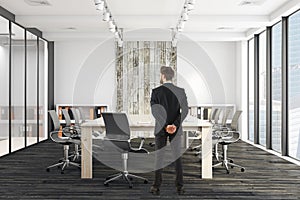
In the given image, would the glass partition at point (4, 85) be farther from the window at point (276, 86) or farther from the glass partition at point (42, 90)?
the window at point (276, 86)

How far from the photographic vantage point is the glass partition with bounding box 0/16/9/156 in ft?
27.0

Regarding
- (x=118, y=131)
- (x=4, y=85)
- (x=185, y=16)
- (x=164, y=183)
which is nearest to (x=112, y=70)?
(x=4, y=85)

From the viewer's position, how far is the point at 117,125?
5492 mm

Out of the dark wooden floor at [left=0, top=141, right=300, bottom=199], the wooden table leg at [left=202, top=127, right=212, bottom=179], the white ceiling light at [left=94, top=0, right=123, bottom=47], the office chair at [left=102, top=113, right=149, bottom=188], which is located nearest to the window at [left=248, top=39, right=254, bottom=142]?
the white ceiling light at [left=94, top=0, right=123, bottom=47]

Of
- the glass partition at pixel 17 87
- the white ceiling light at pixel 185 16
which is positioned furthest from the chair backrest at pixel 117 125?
the glass partition at pixel 17 87

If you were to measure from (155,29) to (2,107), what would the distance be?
4103mm

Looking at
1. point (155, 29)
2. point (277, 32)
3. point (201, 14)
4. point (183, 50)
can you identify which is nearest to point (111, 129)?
point (201, 14)

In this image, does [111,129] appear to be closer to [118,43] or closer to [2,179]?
[2,179]

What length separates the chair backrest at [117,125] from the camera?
17.9 ft

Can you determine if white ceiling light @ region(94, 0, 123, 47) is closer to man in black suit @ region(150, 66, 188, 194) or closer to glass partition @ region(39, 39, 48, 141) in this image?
glass partition @ region(39, 39, 48, 141)

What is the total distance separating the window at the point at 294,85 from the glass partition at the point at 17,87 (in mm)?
4853

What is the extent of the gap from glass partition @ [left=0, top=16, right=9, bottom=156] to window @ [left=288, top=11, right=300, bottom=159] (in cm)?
479

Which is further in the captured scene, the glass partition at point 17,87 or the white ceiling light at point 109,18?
the glass partition at point 17,87

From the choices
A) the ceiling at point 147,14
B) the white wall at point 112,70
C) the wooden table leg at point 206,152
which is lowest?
the wooden table leg at point 206,152
